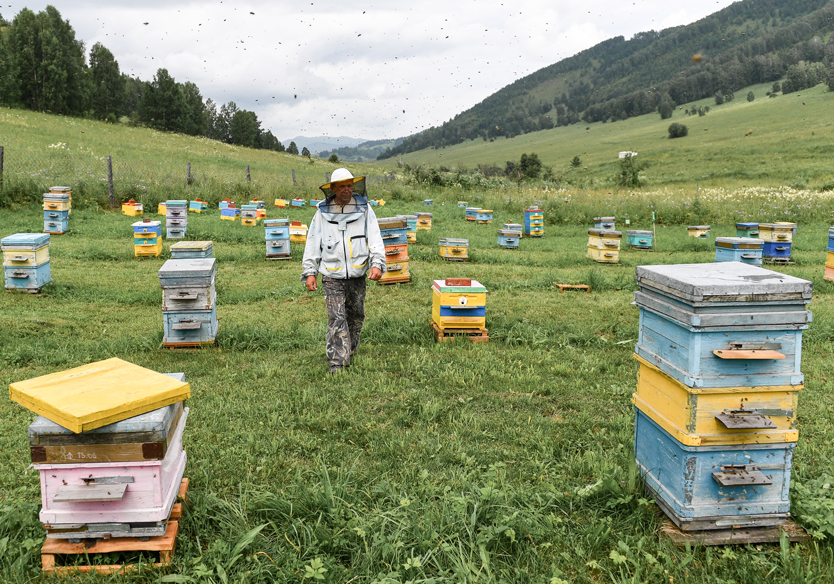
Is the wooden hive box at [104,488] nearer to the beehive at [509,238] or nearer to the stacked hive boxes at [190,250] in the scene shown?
the stacked hive boxes at [190,250]

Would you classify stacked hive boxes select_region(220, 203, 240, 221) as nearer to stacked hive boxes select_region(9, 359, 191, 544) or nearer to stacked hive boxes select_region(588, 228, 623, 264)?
stacked hive boxes select_region(588, 228, 623, 264)

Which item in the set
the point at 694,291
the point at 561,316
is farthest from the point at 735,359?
the point at 561,316

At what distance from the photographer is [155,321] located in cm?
754

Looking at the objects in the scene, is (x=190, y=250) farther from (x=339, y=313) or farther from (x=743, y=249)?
(x=743, y=249)

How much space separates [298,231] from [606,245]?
755 centimetres

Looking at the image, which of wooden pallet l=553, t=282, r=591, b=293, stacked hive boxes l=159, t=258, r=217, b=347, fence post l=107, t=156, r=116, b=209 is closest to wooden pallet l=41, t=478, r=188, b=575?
stacked hive boxes l=159, t=258, r=217, b=347

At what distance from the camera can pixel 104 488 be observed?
8.14 ft

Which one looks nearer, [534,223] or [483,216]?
[534,223]

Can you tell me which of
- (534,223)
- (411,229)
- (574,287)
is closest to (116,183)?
(411,229)

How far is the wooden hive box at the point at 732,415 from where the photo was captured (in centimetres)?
269

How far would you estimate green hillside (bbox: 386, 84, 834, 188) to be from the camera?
1408 inches

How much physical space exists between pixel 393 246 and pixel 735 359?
7.15 m

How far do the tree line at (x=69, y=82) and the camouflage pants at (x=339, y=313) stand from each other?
201 ft

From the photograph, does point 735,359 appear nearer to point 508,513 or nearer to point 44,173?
point 508,513
